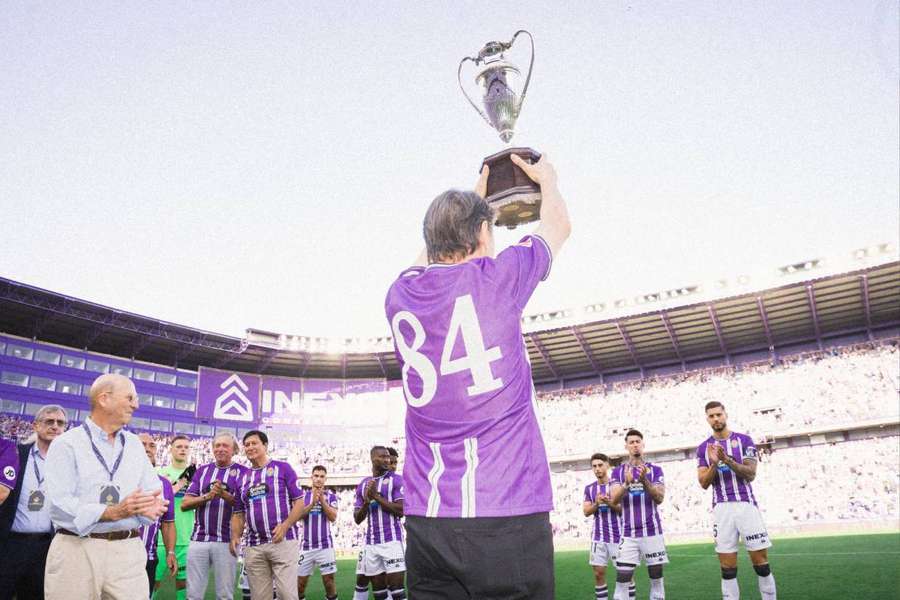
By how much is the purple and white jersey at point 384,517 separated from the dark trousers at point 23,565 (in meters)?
5.10

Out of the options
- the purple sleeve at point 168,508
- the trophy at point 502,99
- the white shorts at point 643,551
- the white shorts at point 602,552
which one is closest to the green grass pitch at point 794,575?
the white shorts at point 602,552

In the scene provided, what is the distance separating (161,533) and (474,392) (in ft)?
25.9

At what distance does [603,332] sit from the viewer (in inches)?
1474

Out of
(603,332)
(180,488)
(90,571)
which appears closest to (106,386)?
(90,571)

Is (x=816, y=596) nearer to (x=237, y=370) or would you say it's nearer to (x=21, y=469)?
(x=21, y=469)

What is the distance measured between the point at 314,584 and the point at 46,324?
2488 centimetres

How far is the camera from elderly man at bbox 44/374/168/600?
369 centimetres

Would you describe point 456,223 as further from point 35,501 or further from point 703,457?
point 703,457

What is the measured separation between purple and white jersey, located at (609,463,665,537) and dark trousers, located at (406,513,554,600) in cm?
822

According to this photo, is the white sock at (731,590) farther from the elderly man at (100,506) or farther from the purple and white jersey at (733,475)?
the elderly man at (100,506)

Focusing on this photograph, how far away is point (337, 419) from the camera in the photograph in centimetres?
4009

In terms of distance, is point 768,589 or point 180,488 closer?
point 768,589

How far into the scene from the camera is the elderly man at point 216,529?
311 inches

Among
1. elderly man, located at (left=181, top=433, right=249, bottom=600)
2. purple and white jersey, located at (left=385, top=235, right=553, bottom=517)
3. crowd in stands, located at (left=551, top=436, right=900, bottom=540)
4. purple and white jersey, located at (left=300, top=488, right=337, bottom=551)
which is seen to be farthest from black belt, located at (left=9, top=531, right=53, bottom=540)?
crowd in stands, located at (left=551, top=436, right=900, bottom=540)
